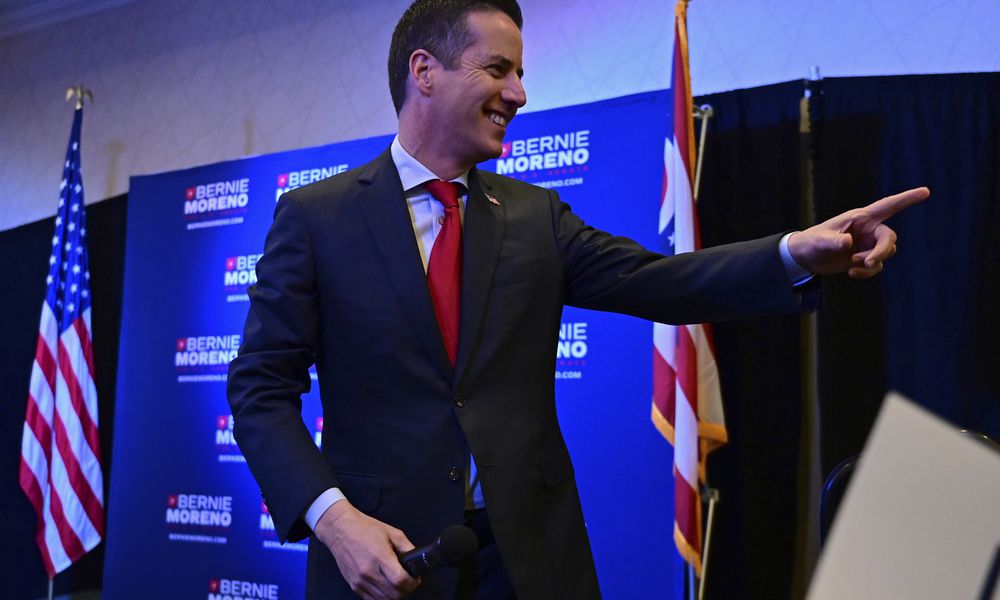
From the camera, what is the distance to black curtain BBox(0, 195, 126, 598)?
5.47 m

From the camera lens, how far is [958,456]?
1.78 ft

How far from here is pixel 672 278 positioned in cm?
168

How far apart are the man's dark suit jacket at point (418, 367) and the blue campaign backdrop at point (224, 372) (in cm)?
192

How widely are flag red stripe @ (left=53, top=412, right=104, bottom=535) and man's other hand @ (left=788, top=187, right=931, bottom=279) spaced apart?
4.41 metres

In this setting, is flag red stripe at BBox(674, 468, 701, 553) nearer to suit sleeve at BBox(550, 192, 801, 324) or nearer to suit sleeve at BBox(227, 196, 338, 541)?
suit sleeve at BBox(550, 192, 801, 324)

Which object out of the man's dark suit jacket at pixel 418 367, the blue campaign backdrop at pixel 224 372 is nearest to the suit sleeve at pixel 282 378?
the man's dark suit jacket at pixel 418 367

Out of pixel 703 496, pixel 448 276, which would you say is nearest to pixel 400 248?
pixel 448 276

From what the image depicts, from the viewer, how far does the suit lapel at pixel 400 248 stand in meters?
1.58

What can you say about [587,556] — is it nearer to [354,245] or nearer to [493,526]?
[493,526]

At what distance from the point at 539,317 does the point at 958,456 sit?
116cm

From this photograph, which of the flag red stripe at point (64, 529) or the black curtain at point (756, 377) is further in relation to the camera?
the flag red stripe at point (64, 529)

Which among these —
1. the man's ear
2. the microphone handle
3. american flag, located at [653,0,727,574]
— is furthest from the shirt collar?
american flag, located at [653,0,727,574]

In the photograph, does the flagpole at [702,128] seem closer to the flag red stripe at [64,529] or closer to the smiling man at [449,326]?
the smiling man at [449,326]

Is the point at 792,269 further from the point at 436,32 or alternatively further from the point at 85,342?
the point at 85,342
